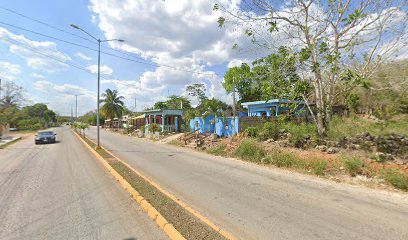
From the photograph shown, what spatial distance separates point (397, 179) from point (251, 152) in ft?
24.1

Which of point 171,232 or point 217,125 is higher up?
point 217,125

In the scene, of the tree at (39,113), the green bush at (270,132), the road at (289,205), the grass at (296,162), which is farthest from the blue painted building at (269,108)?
the tree at (39,113)

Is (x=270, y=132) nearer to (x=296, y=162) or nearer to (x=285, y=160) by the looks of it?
(x=285, y=160)

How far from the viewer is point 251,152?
1497 centimetres

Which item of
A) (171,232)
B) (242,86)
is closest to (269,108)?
(242,86)

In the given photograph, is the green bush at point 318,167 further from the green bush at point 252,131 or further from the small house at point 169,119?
the small house at point 169,119

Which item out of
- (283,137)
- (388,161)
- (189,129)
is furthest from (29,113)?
(388,161)

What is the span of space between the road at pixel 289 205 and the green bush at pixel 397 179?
689 millimetres

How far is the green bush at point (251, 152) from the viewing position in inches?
563

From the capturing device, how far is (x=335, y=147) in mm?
13000

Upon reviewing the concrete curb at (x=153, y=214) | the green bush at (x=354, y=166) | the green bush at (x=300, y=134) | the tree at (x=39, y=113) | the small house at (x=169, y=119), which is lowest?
the concrete curb at (x=153, y=214)

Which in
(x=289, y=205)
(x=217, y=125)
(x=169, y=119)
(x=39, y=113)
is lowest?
(x=289, y=205)

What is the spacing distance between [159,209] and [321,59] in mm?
11937

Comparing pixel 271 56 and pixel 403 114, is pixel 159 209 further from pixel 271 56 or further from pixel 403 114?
pixel 403 114
